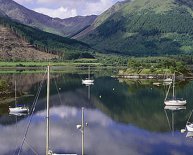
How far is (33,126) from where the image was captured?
7256cm

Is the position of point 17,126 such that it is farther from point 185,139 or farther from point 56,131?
point 185,139

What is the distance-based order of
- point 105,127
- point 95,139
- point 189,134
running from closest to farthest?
point 95,139 → point 189,134 → point 105,127

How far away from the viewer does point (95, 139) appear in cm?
6322

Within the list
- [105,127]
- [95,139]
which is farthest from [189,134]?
[95,139]

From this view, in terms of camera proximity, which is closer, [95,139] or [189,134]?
[95,139]

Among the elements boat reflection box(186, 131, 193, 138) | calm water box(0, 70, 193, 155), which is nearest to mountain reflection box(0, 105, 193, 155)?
calm water box(0, 70, 193, 155)

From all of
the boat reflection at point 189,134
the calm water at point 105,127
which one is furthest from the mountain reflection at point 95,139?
the boat reflection at point 189,134

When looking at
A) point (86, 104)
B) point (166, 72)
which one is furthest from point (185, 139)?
point (166, 72)

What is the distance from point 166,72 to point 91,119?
397ft

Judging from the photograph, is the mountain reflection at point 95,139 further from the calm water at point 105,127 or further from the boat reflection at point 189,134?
the boat reflection at point 189,134

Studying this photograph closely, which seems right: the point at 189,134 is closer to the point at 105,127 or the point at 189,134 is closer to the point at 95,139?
the point at 105,127

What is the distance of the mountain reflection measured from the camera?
56.8m

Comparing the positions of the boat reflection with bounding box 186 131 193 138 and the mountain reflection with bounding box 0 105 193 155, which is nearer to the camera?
the mountain reflection with bounding box 0 105 193 155

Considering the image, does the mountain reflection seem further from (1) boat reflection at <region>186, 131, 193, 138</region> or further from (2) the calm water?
(1) boat reflection at <region>186, 131, 193, 138</region>
